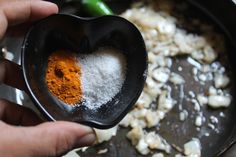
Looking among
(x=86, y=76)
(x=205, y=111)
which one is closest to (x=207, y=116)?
(x=205, y=111)

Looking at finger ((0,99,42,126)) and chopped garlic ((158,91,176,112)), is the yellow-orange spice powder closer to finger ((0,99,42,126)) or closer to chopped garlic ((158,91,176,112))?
finger ((0,99,42,126))

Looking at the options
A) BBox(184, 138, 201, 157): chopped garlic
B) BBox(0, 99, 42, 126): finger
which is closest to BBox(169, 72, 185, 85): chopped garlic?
BBox(184, 138, 201, 157): chopped garlic

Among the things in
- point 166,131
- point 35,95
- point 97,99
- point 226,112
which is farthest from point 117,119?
point 226,112

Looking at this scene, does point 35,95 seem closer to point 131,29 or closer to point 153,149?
point 131,29

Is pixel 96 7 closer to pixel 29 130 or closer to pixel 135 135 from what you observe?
pixel 135 135

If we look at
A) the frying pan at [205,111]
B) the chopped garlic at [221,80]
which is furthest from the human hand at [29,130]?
the chopped garlic at [221,80]

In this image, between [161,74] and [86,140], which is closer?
[86,140]
